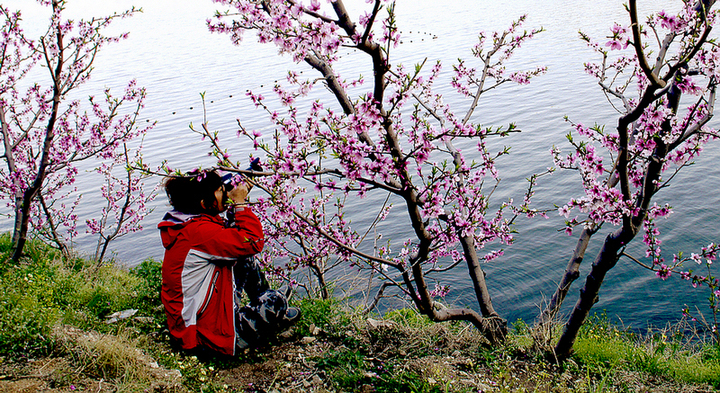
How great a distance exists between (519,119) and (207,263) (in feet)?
38.3

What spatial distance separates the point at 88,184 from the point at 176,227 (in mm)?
11580

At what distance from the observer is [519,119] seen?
13969 millimetres

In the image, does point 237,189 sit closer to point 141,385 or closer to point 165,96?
point 141,385

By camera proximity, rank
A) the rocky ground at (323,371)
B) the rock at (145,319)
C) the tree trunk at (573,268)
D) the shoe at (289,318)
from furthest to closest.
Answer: the rock at (145,319), the tree trunk at (573,268), the shoe at (289,318), the rocky ground at (323,371)

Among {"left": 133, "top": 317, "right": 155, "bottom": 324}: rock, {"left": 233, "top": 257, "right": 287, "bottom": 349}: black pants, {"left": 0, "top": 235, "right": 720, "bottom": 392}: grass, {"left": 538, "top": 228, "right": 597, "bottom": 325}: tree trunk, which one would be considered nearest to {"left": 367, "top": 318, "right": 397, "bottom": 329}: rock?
{"left": 0, "top": 235, "right": 720, "bottom": 392}: grass

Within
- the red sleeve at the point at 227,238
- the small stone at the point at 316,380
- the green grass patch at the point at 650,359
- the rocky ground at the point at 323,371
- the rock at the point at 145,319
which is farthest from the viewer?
the rock at the point at 145,319

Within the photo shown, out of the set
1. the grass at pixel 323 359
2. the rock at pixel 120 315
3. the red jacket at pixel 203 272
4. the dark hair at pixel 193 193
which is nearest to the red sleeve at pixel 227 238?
the red jacket at pixel 203 272

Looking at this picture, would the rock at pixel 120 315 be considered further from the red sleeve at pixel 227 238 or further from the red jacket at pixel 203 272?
the red sleeve at pixel 227 238

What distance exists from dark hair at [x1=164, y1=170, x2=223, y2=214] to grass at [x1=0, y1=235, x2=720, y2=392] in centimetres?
126

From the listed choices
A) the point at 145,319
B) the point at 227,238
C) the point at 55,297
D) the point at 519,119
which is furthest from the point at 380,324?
the point at 519,119

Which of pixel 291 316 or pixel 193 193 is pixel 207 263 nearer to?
pixel 193 193

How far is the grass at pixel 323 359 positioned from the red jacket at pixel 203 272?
0.25m

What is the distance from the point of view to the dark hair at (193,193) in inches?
171

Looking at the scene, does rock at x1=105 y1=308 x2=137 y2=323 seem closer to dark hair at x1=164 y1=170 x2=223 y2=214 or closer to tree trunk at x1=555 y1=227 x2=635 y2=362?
dark hair at x1=164 y1=170 x2=223 y2=214
